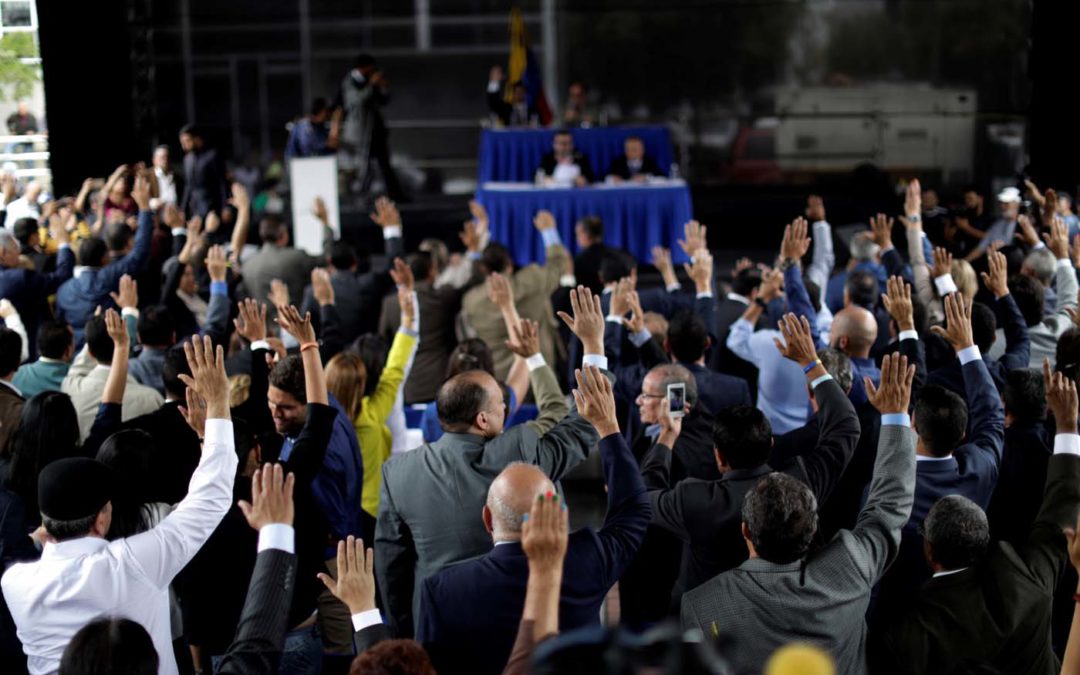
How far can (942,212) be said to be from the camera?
1065 centimetres

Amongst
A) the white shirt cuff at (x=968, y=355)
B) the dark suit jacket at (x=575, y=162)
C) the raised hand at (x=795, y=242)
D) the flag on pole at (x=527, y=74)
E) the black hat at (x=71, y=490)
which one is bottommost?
the black hat at (x=71, y=490)

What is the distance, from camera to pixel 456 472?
3162mm

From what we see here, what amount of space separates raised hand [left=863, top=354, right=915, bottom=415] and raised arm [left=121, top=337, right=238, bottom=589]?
162cm

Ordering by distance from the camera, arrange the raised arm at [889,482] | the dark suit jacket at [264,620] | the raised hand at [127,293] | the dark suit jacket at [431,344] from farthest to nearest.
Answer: the dark suit jacket at [431,344] → the raised hand at [127,293] → the raised arm at [889,482] → the dark suit jacket at [264,620]

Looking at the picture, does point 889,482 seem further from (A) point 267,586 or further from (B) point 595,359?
(A) point 267,586

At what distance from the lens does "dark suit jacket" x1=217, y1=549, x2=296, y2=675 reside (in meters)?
2.33

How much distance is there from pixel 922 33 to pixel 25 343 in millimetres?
11922

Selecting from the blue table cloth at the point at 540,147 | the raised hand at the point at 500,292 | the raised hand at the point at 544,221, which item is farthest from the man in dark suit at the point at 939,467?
the blue table cloth at the point at 540,147

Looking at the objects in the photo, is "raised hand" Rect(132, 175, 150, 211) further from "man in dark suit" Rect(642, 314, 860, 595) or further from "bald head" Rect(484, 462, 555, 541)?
"bald head" Rect(484, 462, 555, 541)

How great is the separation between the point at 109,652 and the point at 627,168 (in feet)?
30.0

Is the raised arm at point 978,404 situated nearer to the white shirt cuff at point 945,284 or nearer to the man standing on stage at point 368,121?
the white shirt cuff at point 945,284

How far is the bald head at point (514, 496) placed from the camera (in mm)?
2545

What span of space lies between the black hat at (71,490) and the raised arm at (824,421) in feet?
6.03

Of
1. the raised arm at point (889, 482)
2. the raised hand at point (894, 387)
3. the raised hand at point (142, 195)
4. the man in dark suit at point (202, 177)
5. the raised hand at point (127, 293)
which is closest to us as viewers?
the raised arm at point (889, 482)
